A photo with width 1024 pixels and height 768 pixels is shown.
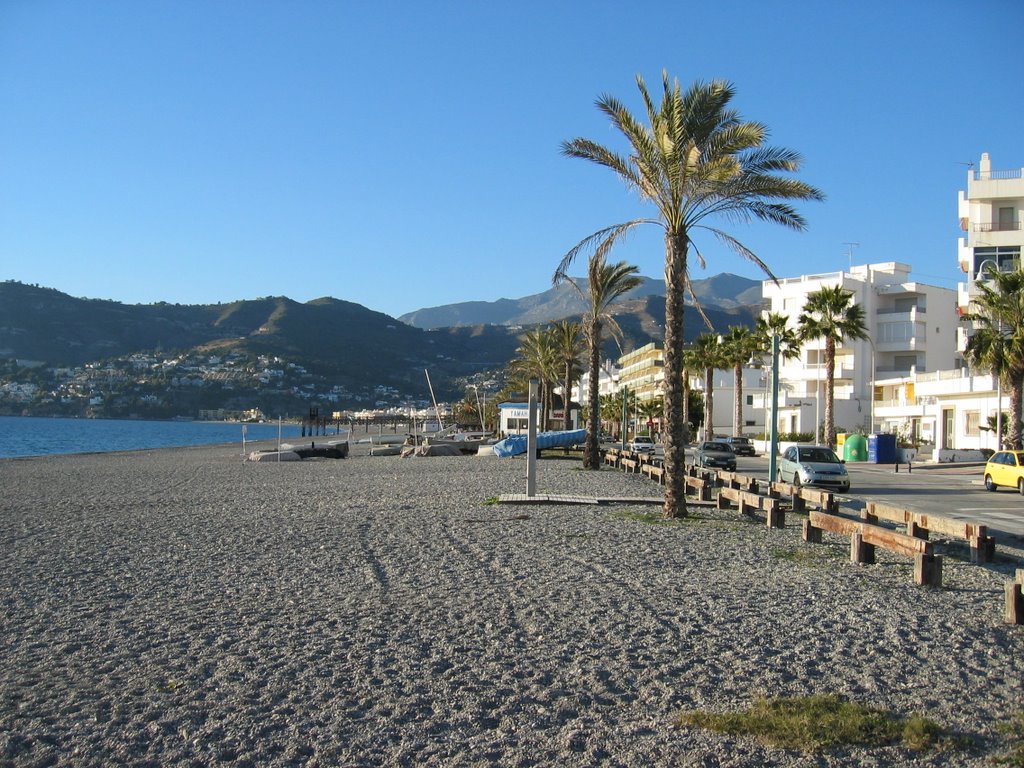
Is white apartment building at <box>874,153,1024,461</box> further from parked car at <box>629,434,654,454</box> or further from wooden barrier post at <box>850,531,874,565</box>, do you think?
wooden barrier post at <box>850,531,874,565</box>

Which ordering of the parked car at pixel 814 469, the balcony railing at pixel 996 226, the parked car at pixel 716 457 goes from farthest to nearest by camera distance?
the balcony railing at pixel 996 226 < the parked car at pixel 716 457 < the parked car at pixel 814 469

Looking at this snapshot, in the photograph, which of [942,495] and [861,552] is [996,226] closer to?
[942,495]

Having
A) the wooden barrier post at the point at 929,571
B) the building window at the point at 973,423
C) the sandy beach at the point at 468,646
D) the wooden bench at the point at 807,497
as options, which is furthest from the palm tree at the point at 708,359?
the wooden barrier post at the point at 929,571

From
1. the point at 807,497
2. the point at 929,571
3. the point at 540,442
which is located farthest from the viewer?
the point at 540,442

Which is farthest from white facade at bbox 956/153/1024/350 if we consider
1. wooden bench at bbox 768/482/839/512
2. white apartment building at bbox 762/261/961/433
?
wooden bench at bbox 768/482/839/512

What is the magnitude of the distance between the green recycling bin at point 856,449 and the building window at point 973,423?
6107 millimetres

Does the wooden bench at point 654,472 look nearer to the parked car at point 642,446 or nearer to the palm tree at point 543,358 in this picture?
the parked car at point 642,446

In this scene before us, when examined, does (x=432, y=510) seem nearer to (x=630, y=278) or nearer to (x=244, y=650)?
(x=244, y=650)

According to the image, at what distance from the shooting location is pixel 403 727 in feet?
18.6

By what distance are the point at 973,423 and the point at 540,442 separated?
2421 cm

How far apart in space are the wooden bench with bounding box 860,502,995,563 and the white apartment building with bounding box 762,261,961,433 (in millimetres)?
60327

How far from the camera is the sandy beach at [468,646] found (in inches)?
215

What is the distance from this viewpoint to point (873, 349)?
74688 mm

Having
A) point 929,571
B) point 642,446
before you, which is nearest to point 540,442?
point 642,446
